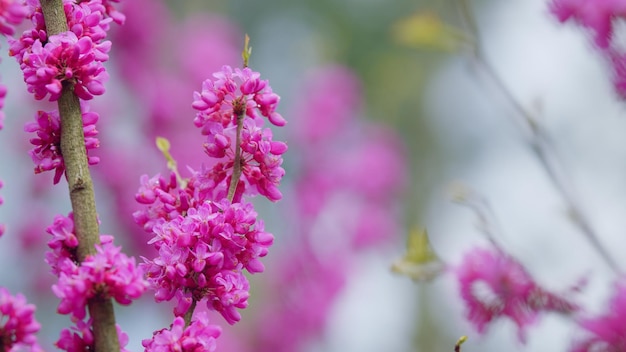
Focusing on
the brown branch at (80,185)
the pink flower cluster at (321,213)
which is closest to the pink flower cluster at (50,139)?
the brown branch at (80,185)

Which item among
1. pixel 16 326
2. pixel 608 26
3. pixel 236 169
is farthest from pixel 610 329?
pixel 16 326

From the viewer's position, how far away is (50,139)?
1.31 meters

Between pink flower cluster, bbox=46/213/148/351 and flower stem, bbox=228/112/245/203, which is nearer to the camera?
pink flower cluster, bbox=46/213/148/351

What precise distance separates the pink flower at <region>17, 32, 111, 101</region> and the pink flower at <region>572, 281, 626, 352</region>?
35.8 inches

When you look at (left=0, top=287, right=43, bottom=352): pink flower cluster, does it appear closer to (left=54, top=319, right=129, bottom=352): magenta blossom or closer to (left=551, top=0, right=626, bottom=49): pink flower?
(left=54, top=319, right=129, bottom=352): magenta blossom

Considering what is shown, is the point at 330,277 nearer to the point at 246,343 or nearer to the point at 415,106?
the point at 246,343

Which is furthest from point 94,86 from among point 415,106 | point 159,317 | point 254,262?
point 415,106

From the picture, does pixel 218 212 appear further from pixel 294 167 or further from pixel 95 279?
pixel 294 167

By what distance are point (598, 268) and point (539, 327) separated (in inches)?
6.8

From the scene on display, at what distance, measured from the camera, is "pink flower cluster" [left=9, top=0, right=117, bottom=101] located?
1264mm

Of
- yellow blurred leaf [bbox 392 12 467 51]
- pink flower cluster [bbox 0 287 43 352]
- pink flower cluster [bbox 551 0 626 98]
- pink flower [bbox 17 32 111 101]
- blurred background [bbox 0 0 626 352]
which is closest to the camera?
pink flower cluster [bbox 0 287 43 352]

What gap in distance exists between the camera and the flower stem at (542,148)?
1.76 metres

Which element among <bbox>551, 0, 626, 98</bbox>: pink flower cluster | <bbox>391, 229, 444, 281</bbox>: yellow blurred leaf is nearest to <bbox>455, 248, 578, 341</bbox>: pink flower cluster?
<bbox>391, 229, 444, 281</bbox>: yellow blurred leaf

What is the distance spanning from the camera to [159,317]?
3625mm
